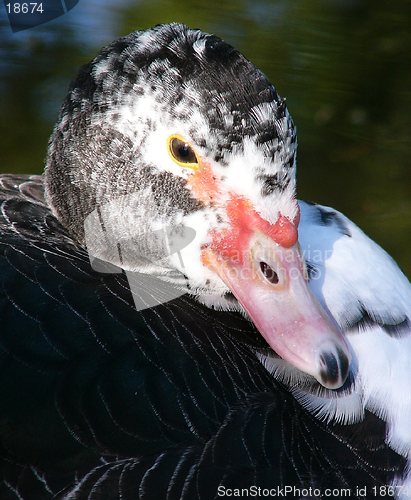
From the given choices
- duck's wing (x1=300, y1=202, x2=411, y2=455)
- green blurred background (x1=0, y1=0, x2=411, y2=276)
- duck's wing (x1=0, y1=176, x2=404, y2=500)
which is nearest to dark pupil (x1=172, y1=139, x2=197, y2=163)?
duck's wing (x1=0, y1=176, x2=404, y2=500)

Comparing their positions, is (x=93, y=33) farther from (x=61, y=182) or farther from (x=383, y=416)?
(x=383, y=416)

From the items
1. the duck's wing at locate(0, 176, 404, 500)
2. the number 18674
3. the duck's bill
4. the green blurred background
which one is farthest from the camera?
the number 18674

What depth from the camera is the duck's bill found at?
8.68 ft

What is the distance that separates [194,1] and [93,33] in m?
0.64

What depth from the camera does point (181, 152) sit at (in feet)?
9.12

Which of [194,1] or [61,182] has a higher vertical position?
[61,182]

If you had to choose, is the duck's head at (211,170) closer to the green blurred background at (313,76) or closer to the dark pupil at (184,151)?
the dark pupil at (184,151)

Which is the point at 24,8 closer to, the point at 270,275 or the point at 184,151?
the point at 184,151

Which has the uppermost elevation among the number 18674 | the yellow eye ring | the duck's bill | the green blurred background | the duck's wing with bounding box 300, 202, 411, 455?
the yellow eye ring

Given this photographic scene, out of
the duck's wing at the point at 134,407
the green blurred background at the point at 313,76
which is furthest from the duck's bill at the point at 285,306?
the green blurred background at the point at 313,76

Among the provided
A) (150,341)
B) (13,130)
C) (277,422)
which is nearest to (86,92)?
(150,341)

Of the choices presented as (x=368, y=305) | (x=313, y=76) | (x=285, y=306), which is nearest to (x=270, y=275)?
(x=285, y=306)

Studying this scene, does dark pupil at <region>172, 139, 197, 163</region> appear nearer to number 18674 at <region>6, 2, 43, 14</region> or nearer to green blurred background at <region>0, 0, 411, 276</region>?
green blurred background at <region>0, 0, 411, 276</region>

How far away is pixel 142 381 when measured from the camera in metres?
2.61
